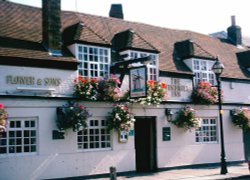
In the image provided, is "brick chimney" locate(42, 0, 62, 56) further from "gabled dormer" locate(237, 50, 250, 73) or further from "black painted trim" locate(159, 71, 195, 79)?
"gabled dormer" locate(237, 50, 250, 73)

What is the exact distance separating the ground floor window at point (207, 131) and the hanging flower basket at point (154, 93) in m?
3.67

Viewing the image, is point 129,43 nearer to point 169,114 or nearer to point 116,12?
point 169,114

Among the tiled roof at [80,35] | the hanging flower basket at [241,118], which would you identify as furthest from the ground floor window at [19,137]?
the hanging flower basket at [241,118]

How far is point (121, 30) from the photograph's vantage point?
2069 centimetres

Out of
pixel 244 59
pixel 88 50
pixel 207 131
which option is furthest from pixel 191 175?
pixel 244 59

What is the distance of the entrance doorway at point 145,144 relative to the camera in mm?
18344

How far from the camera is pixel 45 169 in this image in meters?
14.6

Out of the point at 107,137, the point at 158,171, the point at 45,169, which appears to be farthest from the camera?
the point at 158,171

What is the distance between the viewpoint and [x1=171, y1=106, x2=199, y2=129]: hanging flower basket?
18766 mm

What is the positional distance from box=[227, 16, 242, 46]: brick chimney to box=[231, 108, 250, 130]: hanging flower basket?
25.1ft

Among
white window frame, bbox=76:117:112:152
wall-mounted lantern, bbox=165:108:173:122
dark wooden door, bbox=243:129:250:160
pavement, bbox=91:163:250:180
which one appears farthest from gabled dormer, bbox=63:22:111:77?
dark wooden door, bbox=243:129:250:160

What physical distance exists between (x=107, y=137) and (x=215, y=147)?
22.7ft

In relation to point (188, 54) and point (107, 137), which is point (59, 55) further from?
point (188, 54)

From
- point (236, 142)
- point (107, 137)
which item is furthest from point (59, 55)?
point (236, 142)
